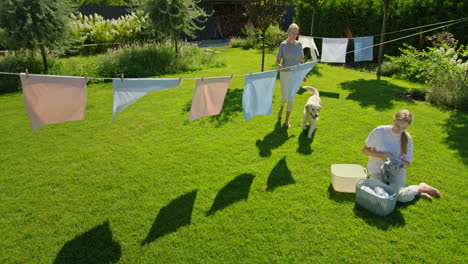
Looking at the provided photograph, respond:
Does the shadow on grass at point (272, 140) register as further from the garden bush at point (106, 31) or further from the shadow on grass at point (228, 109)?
the garden bush at point (106, 31)

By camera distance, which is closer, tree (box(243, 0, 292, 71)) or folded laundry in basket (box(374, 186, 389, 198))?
folded laundry in basket (box(374, 186, 389, 198))

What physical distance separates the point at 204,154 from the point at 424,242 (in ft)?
11.7

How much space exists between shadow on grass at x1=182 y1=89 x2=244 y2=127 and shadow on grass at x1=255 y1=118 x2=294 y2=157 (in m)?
1.26

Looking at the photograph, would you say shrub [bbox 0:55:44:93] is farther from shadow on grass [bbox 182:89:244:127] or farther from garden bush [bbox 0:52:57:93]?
shadow on grass [bbox 182:89:244:127]

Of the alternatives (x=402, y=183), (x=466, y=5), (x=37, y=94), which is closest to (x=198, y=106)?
(x=37, y=94)

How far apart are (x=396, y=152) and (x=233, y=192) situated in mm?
2385

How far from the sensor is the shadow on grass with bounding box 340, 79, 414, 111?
25.2ft

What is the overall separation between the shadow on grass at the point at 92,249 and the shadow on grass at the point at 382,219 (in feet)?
10.2

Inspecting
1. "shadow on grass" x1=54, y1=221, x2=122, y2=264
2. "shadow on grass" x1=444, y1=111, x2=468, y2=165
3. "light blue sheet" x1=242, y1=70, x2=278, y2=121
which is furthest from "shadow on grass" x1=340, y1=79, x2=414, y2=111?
"shadow on grass" x1=54, y1=221, x2=122, y2=264

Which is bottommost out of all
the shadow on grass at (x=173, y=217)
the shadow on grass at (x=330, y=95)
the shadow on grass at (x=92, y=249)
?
the shadow on grass at (x=92, y=249)

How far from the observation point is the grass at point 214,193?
10.5ft

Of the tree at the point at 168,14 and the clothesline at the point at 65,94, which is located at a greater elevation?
the tree at the point at 168,14

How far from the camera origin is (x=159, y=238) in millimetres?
3346

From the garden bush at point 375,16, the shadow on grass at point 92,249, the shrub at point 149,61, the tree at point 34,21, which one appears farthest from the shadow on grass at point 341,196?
the tree at point 34,21
